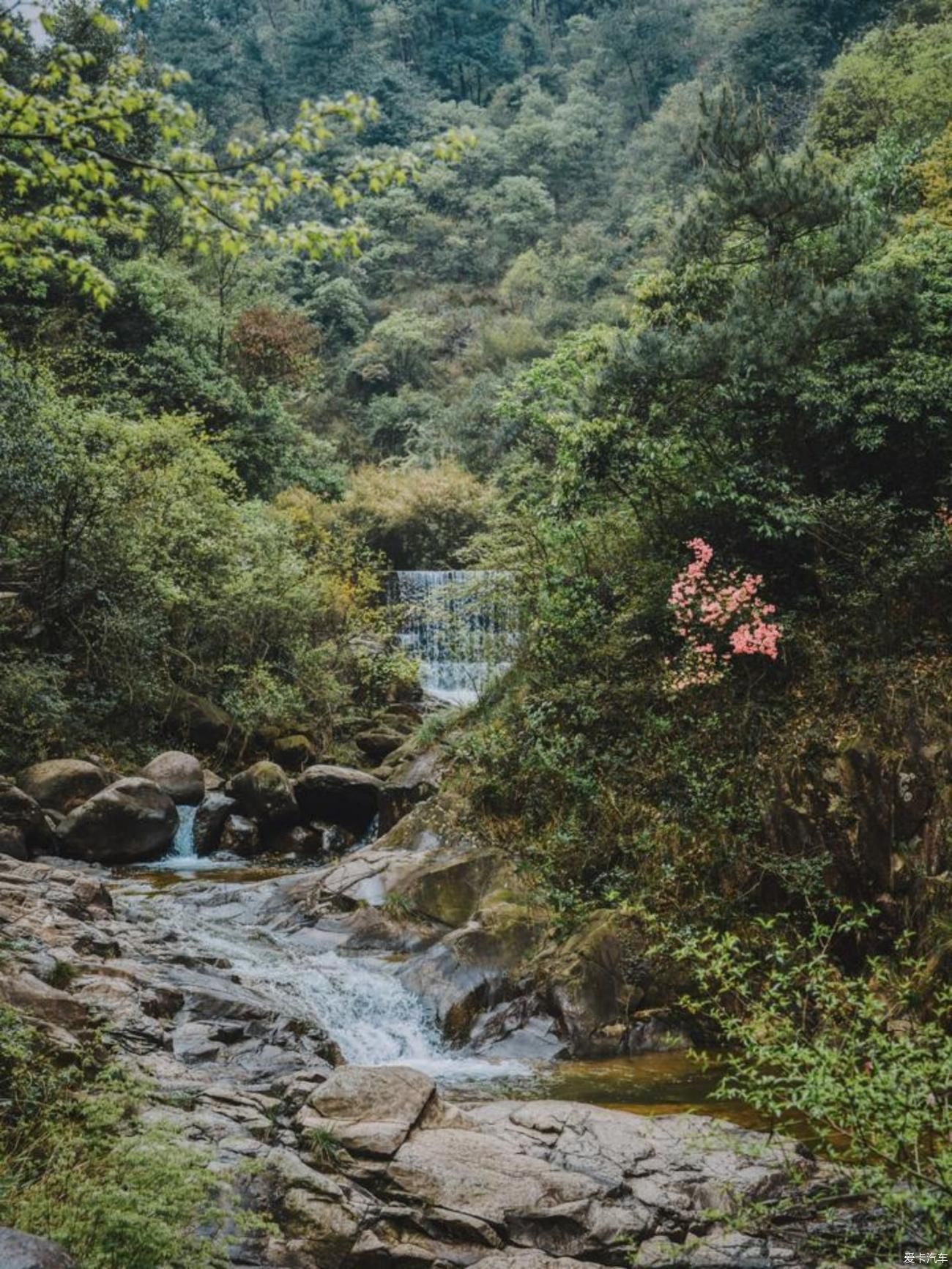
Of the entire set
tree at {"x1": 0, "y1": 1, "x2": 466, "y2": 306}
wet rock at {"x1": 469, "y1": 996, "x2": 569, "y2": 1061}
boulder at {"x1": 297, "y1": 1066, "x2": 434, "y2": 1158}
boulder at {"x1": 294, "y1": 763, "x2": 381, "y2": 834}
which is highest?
tree at {"x1": 0, "y1": 1, "x2": 466, "y2": 306}

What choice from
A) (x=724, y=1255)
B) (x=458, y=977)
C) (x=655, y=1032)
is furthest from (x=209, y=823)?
(x=724, y=1255)

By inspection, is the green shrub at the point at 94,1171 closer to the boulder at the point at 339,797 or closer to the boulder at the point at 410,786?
the boulder at the point at 410,786

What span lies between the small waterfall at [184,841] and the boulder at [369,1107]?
8516 mm

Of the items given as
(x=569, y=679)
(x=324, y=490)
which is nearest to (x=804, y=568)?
(x=569, y=679)

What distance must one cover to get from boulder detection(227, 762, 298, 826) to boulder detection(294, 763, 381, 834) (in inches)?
11.0

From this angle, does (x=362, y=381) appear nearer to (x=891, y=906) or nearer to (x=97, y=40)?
(x=97, y=40)

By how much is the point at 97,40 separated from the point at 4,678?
57.3 feet

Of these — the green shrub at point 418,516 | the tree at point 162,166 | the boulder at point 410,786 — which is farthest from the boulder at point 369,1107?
the green shrub at point 418,516

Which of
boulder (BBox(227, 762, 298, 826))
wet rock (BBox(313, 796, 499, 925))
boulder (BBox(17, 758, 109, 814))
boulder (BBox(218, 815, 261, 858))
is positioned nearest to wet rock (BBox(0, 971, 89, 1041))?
wet rock (BBox(313, 796, 499, 925))

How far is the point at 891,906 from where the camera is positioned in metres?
7.75

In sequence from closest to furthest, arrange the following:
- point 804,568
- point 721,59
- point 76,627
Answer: point 804,568
point 76,627
point 721,59

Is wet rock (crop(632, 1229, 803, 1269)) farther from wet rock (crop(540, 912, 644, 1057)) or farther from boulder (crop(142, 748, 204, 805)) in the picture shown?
boulder (crop(142, 748, 204, 805))

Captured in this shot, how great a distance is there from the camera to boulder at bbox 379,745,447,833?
13.1 meters

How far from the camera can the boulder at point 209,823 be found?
13711mm
